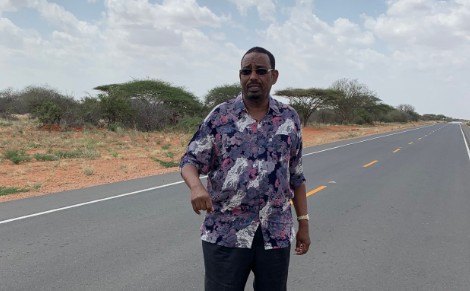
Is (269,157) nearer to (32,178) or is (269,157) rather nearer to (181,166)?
(181,166)

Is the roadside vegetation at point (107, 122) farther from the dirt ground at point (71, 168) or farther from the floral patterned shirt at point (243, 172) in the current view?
the floral patterned shirt at point (243, 172)

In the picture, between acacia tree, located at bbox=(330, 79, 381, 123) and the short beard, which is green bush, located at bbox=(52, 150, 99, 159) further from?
acacia tree, located at bbox=(330, 79, 381, 123)

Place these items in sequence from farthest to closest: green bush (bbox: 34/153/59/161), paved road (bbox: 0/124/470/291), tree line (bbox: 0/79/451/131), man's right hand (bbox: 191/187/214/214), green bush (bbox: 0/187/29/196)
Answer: tree line (bbox: 0/79/451/131), green bush (bbox: 34/153/59/161), green bush (bbox: 0/187/29/196), paved road (bbox: 0/124/470/291), man's right hand (bbox: 191/187/214/214)

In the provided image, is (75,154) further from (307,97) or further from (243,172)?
(307,97)

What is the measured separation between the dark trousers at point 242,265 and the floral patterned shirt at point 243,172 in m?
0.04

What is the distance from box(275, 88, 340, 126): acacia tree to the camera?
49312mm

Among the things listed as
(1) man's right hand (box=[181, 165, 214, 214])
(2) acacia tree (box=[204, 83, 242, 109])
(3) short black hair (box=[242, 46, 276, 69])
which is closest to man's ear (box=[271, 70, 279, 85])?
(3) short black hair (box=[242, 46, 276, 69])

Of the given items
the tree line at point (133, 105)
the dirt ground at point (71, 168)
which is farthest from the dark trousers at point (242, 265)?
the tree line at point (133, 105)

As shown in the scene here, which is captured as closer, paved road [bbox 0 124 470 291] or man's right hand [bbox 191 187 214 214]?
man's right hand [bbox 191 187 214 214]

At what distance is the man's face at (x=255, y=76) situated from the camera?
2.26 m

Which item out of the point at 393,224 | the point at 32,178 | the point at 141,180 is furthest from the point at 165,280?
the point at 32,178

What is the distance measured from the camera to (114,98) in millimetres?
32281

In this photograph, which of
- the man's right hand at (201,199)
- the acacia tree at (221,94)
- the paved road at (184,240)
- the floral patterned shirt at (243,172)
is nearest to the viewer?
the man's right hand at (201,199)

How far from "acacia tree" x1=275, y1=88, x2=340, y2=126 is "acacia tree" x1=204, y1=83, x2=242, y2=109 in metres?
5.71
